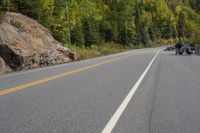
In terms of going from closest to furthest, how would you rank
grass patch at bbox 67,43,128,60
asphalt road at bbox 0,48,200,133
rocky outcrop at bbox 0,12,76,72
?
asphalt road at bbox 0,48,200,133 → rocky outcrop at bbox 0,12,76,72 → grass patch at bbox 67,43,128,60

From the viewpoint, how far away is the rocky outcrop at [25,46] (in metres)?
23.9

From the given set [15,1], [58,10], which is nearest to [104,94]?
[15,1]

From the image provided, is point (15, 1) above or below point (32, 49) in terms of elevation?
above

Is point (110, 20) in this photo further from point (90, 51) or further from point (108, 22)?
point (90, 51)

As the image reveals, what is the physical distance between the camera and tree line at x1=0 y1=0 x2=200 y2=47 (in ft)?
169

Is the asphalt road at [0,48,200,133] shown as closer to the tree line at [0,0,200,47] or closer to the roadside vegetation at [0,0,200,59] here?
the roadside vegetation at [0,0,200,59]

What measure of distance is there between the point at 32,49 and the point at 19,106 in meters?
18.3

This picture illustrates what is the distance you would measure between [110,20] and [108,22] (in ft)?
35.8

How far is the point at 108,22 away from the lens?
107 meters

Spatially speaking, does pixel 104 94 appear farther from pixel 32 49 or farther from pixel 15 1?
pixel 15 1

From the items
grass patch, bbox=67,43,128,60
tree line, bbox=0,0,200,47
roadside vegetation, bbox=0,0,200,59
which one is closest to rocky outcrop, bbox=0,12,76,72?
roadside vegetation, bbox=0,0,200,59

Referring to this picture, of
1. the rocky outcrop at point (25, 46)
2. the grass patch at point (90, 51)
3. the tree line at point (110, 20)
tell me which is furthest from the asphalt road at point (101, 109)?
the tree line at point (110, 20)

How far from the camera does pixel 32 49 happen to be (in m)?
26.3

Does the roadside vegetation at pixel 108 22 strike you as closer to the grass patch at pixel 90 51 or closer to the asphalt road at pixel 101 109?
the grass patch at pixel 90 51
